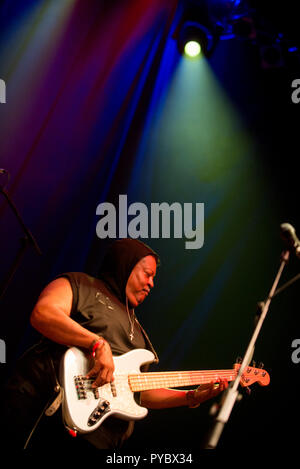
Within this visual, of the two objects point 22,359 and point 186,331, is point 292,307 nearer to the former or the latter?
point 186,331

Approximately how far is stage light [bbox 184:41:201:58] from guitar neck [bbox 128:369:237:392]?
3.00 m

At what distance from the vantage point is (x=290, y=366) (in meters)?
3.56

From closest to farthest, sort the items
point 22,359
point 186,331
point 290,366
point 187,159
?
point 22,359, point 290,366, point 186,331, point 187,159

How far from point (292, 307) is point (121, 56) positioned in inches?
119

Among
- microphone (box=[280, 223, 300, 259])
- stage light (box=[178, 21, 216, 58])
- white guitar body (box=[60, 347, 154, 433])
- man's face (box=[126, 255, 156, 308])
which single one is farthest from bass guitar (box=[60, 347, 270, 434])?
stage light (box=[178, 21, 216, 58])

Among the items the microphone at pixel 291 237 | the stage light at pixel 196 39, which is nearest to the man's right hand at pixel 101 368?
the microphone at pixel 291 237

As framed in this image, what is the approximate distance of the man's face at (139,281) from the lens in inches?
123

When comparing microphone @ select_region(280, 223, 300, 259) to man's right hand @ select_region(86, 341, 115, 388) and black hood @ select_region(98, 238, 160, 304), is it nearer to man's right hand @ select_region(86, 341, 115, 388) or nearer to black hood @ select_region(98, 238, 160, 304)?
man's right hand @ select_region(86, 341, 115, 388)

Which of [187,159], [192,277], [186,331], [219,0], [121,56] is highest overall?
[219,0]

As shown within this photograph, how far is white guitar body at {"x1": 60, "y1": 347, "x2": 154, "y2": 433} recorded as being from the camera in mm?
2244

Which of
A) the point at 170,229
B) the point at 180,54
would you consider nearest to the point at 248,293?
the point at 170,229

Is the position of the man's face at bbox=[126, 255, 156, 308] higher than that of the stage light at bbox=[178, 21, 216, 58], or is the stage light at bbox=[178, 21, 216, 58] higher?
the stage light at bbox=[178, 21, 216, 58]

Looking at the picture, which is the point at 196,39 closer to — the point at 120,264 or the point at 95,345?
the point at 120,264

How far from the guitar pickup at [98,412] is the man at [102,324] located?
0.11 m
